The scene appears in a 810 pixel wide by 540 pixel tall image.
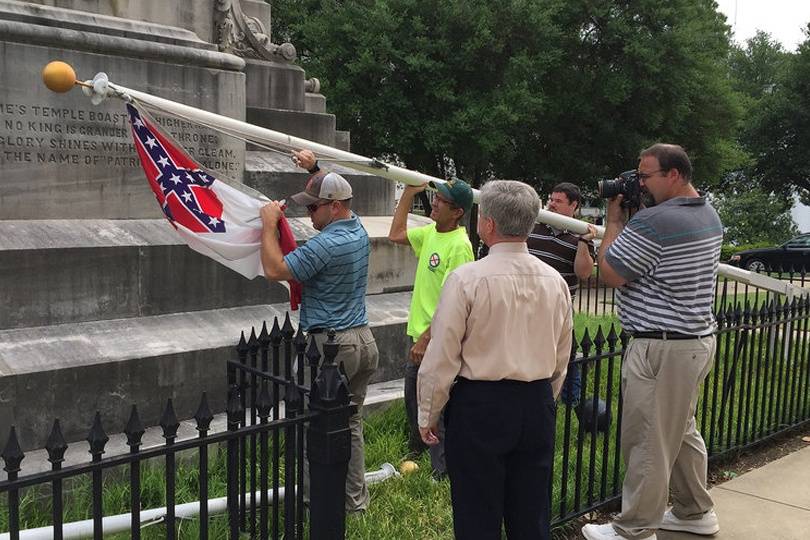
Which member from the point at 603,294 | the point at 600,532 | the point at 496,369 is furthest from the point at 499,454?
the point at 603,294

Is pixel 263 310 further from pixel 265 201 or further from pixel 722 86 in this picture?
pixel 722 86

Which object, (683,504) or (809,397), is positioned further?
(809,397)

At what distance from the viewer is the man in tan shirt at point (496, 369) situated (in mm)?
2898

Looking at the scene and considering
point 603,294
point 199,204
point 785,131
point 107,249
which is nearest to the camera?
point 199,204

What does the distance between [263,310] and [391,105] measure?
1348 centimetres

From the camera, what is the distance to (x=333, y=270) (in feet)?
13.0

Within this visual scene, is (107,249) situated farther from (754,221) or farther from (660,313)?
(754,221)

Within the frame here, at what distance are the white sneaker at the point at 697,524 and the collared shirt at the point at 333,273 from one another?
6.65 feet

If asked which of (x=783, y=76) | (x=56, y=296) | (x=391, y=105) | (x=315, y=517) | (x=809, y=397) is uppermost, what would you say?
(x=783, y=76)

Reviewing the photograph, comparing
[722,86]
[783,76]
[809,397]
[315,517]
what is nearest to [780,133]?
[783,76]

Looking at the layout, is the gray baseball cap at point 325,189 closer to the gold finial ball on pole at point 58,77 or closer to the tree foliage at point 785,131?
the gold finial ball on pole at point 58,77

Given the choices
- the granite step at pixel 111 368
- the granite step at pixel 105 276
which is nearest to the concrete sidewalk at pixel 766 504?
the granite step at pixel 111 368

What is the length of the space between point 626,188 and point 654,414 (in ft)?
3.60

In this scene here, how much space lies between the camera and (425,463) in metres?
4.93
